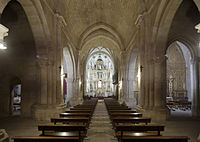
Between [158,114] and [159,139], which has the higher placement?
[159,139]

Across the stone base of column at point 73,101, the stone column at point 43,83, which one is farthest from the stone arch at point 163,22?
the stone base of column at point 73,101

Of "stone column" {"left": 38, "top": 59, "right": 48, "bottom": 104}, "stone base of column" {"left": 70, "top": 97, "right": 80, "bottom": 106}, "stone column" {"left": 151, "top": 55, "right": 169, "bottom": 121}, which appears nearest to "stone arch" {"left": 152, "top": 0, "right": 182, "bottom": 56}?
"stone column" {"left": 151, "top": 55, "right": 169, "bottom": 121}

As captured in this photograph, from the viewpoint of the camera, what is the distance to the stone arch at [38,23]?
349 inches

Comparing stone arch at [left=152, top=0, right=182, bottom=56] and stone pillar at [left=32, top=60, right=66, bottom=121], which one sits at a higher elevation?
stone arch at [left=152, top=0, right=182, bottom=56]

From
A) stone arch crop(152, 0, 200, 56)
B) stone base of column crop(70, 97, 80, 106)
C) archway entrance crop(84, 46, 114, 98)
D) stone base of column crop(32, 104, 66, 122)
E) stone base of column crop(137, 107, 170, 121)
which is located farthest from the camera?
archway entrance crop(84, 46, 114, 98)

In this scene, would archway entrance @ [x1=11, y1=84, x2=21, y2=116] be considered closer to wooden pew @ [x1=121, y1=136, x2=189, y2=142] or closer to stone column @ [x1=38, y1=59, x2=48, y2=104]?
stone column @ [x1=38, y1=59, x2=48, y2=104]

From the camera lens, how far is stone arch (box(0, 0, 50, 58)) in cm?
886

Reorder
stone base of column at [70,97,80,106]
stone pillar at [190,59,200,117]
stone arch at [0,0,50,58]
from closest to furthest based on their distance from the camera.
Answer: stone arch at [0,0,50,58] → stone pillar at [190,59,200,117] → stone base of column at [70,97,80,106]

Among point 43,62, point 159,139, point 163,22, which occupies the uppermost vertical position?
point 163,22

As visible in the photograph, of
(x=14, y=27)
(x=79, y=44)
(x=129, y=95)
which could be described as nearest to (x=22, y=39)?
(x=14, y=27)

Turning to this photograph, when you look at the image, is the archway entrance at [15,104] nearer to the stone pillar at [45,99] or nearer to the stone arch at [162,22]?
the stone pillar at [45,99]

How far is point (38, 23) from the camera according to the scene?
9820 mm

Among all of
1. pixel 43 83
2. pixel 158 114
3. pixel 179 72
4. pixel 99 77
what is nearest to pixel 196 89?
pixel 158 114

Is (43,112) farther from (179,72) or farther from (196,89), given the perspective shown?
(179,72)
